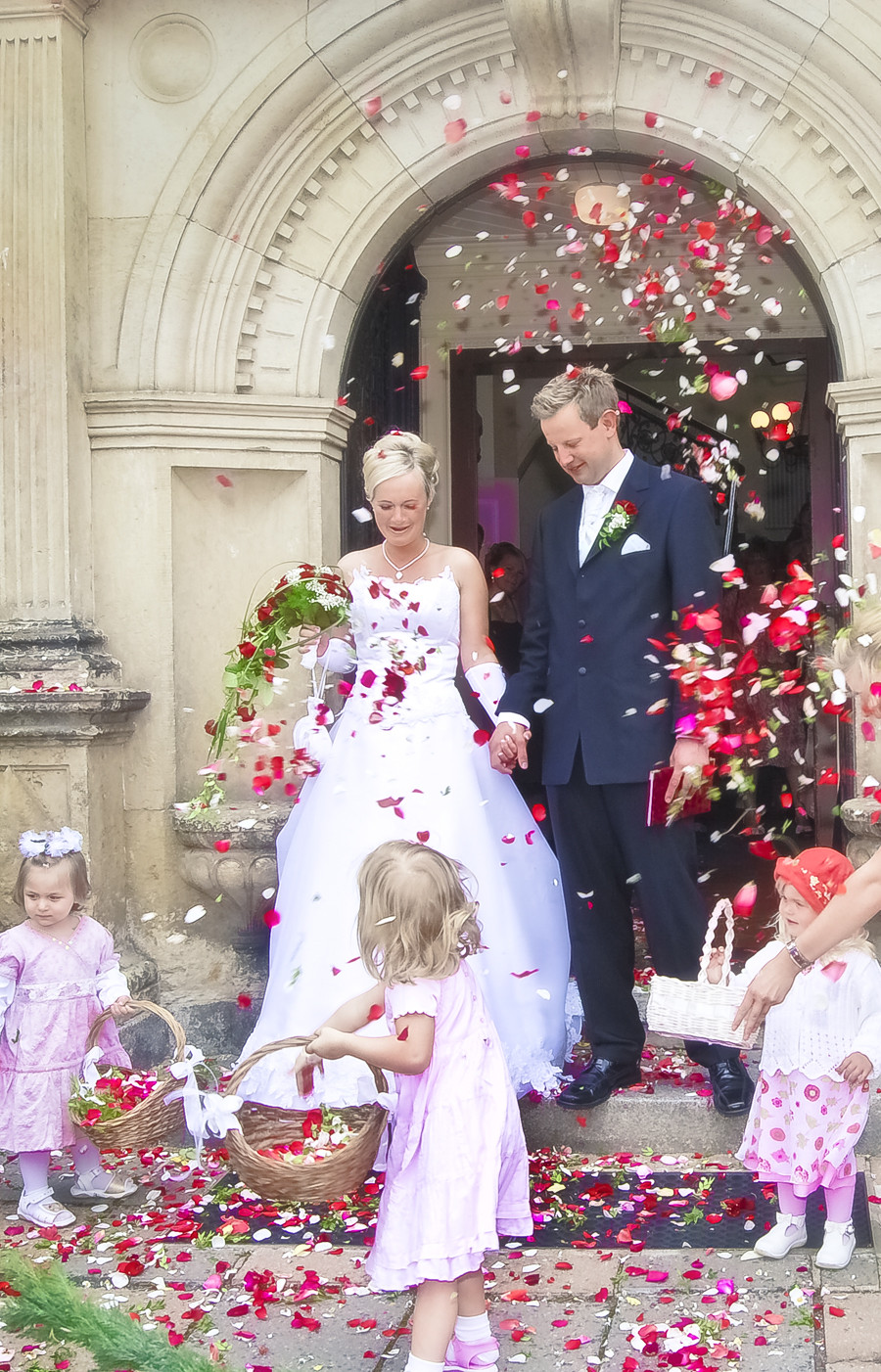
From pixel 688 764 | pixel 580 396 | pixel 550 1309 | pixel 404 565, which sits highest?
pixel 580 396

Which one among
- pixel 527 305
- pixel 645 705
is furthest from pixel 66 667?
pixel 527 305

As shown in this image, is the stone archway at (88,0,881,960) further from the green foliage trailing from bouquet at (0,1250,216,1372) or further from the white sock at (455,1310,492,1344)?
the green foliage trailing from bouquet at (0,1250,216,1372)

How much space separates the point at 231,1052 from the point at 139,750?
111 centimetres

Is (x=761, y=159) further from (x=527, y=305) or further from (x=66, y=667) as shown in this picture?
(x=527, y=305)

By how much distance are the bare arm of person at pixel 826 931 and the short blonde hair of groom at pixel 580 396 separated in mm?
1580

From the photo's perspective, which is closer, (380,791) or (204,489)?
(380,791)

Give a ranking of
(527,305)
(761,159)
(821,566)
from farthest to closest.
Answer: (527,305) → (821,566) → (761,159)

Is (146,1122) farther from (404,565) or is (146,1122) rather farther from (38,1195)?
(404,565)

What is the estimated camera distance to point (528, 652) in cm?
410

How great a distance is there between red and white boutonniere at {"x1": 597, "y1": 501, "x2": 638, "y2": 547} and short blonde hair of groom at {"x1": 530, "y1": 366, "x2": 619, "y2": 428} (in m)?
0.24

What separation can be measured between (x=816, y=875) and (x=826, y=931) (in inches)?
14.1

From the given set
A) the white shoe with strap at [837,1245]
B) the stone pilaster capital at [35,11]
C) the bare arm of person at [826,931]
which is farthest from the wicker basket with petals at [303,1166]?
the stone pilaster capital at [35,11]

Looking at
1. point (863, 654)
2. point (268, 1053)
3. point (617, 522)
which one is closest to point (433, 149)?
point (617, 522)

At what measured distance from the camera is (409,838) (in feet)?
13.2
